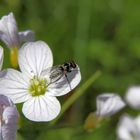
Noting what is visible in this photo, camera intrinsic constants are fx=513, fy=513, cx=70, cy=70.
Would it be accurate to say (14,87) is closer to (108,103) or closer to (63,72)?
(63,72)

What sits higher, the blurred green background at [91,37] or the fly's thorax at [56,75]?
the fly's thorax at [56,75]

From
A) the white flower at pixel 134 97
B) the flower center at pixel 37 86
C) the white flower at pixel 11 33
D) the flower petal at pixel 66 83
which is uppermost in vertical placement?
the white flower at pixel 11 33

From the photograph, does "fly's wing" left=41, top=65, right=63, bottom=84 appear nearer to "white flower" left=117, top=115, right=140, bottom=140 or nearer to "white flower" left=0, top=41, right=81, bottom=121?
"white flower" left=0, top=41, right=81, bottom=121

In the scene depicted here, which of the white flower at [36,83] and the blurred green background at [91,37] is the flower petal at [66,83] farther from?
the blurred green background at [91,37]

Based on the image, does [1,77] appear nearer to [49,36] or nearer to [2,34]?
[2,34]

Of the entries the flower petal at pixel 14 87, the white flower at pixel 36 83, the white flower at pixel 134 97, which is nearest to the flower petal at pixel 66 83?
the white flower at pixel 36 83

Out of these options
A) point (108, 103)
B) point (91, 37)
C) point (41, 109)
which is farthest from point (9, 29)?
point (91, 37)

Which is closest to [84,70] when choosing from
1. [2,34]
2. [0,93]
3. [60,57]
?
[60,57]

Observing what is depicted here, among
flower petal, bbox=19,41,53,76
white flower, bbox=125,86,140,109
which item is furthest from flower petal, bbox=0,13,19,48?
white flower, bbox=125,86,140,109
